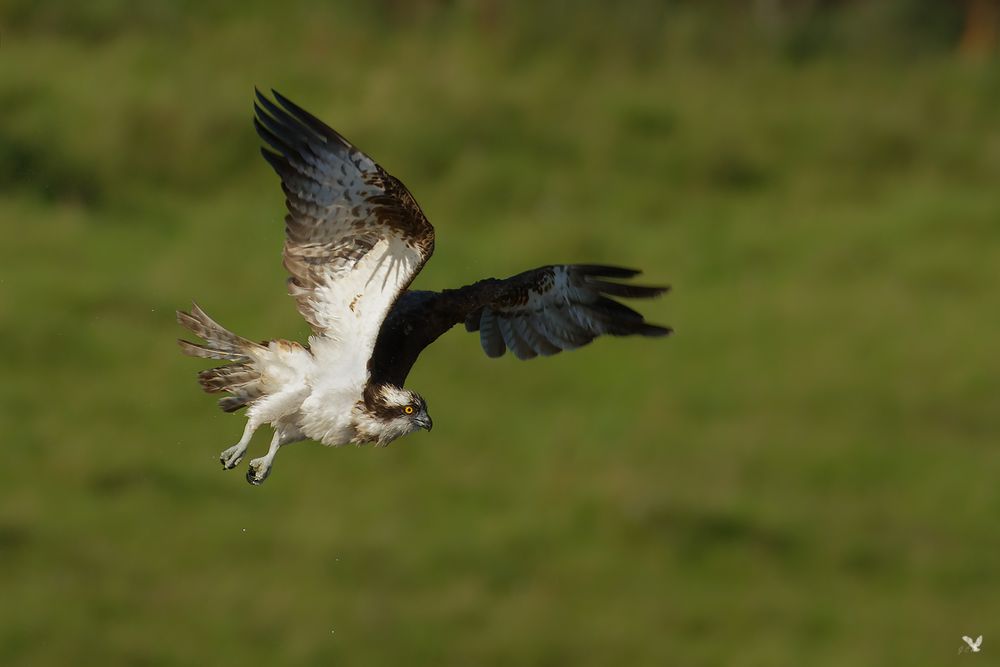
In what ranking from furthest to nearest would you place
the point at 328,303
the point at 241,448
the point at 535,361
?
the point at 535,361 → the point at 328,303 → the point at 241,448

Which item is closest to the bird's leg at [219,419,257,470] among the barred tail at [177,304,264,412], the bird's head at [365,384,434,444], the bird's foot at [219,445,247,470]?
the bird's foot at [219,445,247,470]

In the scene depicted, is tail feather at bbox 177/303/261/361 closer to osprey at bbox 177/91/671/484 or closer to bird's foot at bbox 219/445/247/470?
osprey at bbox 177/91/671/484

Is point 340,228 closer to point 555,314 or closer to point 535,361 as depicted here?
point 555,314

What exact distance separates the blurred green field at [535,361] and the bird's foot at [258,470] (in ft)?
31.9

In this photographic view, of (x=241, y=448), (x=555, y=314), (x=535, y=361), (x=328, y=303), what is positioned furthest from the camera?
(x=535, y=361)

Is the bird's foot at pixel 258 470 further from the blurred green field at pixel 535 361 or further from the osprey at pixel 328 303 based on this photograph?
the blurred green field at pixel 535 361

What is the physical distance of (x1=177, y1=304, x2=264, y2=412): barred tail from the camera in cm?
1105

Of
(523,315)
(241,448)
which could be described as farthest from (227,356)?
(523,315)

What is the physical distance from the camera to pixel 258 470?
1098cm

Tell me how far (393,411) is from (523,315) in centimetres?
136

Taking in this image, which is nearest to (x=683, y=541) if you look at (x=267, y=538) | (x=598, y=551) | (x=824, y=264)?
(x=598, y=551)

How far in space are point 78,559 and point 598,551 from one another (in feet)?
20.0

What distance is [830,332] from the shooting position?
3120 centimetres

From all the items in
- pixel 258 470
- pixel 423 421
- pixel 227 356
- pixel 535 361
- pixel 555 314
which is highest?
pixel 535 361
